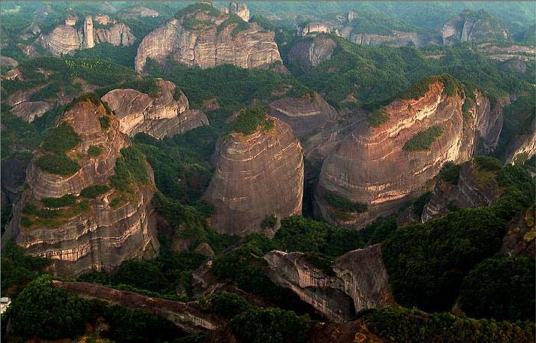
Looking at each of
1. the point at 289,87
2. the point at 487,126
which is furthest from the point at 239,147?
the point at 289,87

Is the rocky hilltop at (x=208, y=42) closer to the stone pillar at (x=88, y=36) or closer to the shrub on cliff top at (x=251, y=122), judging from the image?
the stone pillar at (x=88, y=36)

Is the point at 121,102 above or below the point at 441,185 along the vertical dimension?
below

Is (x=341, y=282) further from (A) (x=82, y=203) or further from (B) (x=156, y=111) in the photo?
(B) (x=156, y=111)

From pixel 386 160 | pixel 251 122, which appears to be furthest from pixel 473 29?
pixel 251 122

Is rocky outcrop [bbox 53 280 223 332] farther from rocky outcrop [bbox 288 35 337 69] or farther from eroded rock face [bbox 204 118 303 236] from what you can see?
rocky outcrop [bbox 288 35 337 69]

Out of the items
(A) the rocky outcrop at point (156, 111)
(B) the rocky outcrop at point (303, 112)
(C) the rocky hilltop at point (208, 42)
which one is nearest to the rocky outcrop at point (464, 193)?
(B) the rocky outcrop at point (303, 112)

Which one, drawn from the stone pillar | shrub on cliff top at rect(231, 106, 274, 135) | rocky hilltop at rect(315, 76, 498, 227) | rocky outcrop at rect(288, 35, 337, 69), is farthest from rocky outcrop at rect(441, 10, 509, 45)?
shrub on cliff top at rect(231, 106, 274, 135)

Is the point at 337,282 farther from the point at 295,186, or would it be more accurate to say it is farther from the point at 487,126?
the point at 487,126
